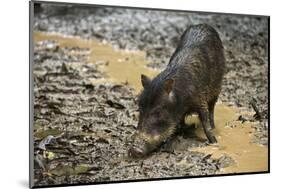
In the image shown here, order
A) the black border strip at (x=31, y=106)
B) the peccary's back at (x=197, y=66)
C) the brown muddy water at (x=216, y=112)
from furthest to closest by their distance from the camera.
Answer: the peccary's back at (x=197, y=66) → the brown muddy water at (x=216, y=112) → the black border strip at (x=31, y=106)

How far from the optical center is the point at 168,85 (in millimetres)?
3070

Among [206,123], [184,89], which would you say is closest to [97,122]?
[184,89]

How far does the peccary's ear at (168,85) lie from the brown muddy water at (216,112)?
10cm

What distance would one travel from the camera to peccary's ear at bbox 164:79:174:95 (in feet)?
10.0

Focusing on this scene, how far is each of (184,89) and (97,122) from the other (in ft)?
1.85

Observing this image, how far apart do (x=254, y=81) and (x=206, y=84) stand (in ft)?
1.21

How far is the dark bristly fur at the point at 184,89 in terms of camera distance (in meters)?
3.04

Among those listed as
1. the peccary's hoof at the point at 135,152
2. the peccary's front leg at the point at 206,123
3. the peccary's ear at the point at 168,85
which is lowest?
the peccary's hoof at the point at 135,152

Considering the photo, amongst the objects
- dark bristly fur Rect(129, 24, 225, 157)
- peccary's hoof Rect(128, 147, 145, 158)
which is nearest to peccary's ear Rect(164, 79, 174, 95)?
dark bristly fur Rect(129, 24, 225, 157)

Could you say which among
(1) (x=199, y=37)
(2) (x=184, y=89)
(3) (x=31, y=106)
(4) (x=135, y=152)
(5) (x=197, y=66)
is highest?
(1) (x=199, y=37)

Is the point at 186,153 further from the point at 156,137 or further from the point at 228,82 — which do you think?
the point at 228,82

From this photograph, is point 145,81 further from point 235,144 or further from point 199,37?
point 235,144

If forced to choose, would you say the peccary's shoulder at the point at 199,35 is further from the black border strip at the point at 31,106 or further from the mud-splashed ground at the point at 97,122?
the black border strip at the point at 31,106

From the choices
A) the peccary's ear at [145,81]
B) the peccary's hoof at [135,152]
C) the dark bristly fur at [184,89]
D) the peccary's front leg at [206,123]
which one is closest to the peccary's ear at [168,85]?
the dark bristly fur at [184,89]
